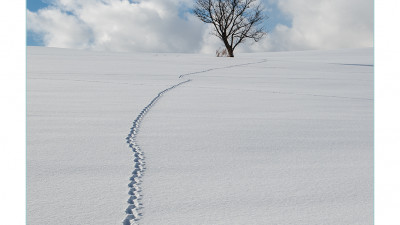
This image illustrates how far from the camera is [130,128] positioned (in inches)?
128

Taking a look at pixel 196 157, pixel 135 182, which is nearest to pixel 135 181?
pixel 135 182

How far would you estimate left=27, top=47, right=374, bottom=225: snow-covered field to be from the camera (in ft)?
5.80

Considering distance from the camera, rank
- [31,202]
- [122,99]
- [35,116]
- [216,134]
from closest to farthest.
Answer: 1. [31,202]
2. [216,134]
3. [35,116]
4. [122,99]

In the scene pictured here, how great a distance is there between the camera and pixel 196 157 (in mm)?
2529

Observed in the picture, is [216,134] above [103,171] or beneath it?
above

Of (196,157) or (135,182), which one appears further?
(196,157)

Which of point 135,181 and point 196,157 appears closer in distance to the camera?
point 135,181

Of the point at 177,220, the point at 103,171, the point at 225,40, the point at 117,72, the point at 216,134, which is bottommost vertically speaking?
the point at 177,220

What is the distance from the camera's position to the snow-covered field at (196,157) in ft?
5.80

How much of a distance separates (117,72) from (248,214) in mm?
6166

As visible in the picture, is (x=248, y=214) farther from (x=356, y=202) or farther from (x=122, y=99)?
(x=122, y=99)

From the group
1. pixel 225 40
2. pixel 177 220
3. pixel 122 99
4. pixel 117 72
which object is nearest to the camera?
pixel 177 220

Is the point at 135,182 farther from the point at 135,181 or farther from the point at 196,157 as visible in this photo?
the point at 196,157
